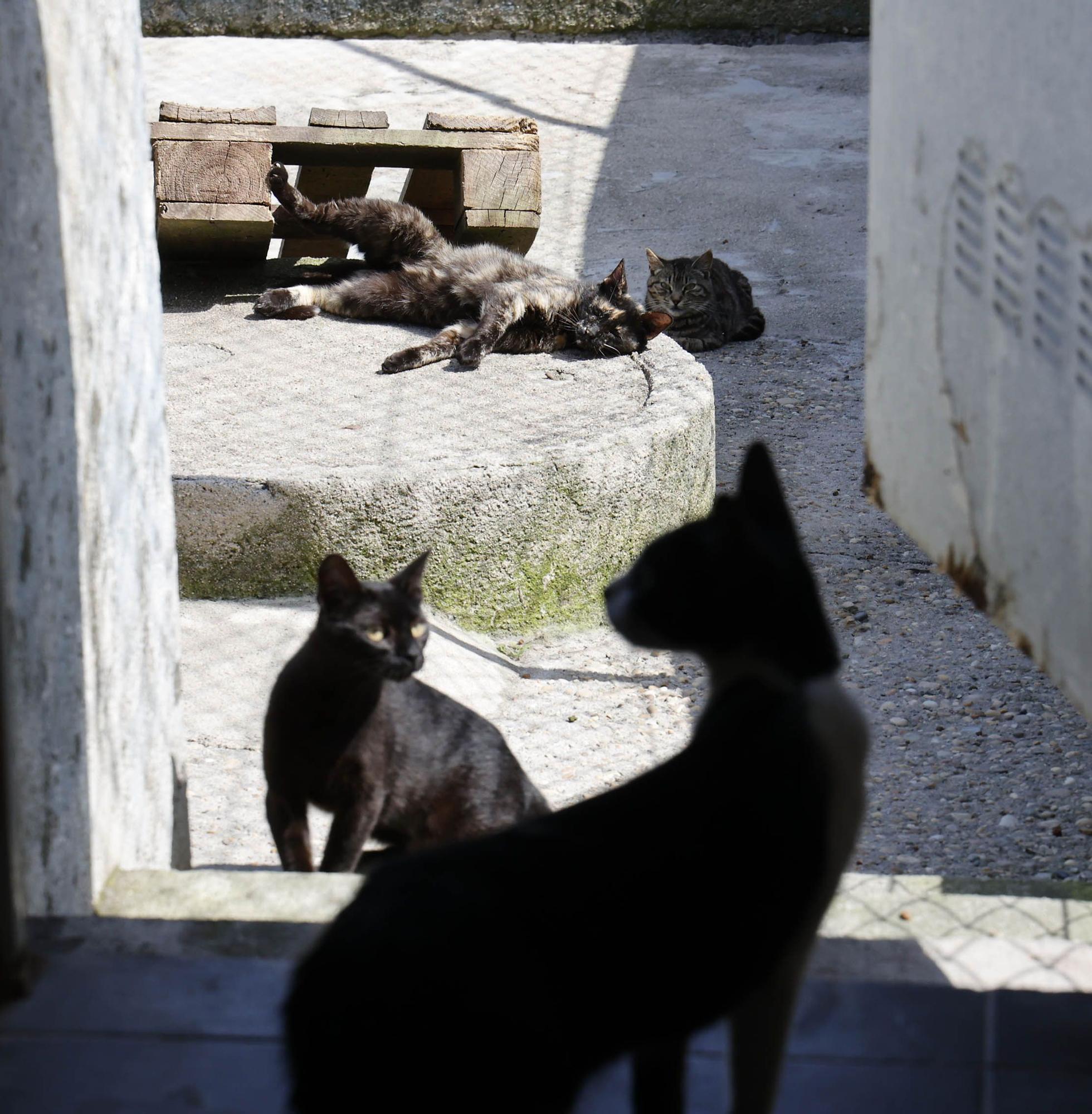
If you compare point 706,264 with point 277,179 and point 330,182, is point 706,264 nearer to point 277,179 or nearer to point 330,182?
point 330,182

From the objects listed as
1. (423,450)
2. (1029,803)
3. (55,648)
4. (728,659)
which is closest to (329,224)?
(423,450)

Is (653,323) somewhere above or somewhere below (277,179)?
below

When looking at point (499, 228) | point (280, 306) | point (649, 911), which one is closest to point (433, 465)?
point (280, 306)

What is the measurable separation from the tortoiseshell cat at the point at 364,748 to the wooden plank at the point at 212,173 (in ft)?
10.8

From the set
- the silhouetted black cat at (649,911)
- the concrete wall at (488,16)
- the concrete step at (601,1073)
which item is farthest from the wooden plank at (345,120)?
the concrete wall at (488,16)

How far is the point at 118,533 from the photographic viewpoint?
2.16m

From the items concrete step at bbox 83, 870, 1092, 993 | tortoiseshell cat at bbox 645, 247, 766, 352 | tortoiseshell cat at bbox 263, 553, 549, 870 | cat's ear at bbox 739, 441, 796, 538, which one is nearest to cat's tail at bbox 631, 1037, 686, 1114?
concrete step at bbox 83, 870, 1092, 993

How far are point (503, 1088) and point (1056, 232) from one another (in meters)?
1.45

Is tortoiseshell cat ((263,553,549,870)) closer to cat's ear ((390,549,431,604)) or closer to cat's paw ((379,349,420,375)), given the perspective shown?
cat's ear ((390,549,431,604))

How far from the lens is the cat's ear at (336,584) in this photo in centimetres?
263

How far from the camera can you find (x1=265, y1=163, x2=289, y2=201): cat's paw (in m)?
5.73

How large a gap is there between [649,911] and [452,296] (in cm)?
472

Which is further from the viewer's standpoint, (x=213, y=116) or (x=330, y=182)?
(x=330, y=182)

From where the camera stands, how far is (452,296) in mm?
5691
